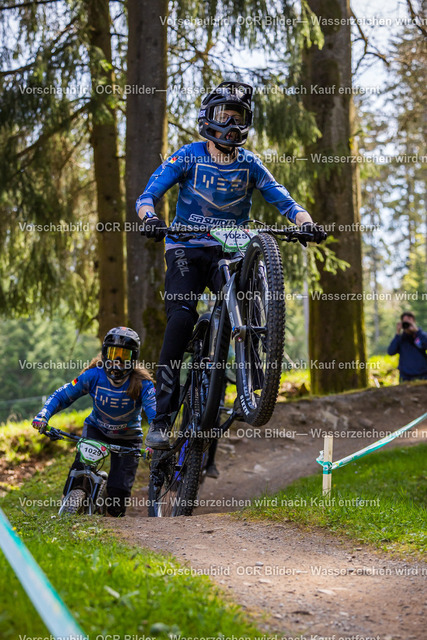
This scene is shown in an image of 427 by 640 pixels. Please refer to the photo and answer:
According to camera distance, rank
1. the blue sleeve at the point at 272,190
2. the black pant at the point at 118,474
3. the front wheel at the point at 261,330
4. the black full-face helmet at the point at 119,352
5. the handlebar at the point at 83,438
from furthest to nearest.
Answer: the black pant at the point at 118,474, the black full-face helmet at the point at 119,352, the handlebar at the point at 83,438, the blue sleeve at the point at 272,190, the front wheel at the point at 261,330

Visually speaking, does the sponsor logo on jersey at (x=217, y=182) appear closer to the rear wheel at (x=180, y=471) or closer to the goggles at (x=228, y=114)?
the goggles at (x=228, y=114)

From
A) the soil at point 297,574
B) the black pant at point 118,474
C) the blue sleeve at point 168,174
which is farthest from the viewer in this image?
the black pant at point 118,474

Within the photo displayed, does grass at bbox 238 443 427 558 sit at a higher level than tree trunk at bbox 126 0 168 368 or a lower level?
lower

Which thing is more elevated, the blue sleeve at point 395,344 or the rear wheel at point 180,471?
the blue sleeve at point 395,344

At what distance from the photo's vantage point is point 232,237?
539 cm

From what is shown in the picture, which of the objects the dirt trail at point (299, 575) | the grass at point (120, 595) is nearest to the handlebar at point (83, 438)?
the dirt trail at point (299, 575)

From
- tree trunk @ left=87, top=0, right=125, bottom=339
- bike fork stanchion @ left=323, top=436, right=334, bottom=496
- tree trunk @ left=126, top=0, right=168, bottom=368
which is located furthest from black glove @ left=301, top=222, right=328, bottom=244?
tree trunk @ left=87, top=0, right=125, bottom=339

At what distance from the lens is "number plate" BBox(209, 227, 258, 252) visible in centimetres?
536

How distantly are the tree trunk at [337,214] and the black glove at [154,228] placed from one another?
8639mm

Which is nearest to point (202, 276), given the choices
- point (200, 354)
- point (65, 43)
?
point (200, 354)

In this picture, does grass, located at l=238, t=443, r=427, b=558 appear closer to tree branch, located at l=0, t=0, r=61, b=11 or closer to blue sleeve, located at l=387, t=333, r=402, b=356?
blue sleeve, located at l=387, t=333, r=402, b=356

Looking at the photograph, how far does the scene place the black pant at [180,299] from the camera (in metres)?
5.77

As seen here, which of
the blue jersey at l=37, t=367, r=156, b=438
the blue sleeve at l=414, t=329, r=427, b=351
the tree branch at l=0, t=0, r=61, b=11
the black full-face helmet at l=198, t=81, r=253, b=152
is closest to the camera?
the black full-face helmet at l=198, t=81, r=253, b=152

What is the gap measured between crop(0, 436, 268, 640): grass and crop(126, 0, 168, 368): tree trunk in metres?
5.85
